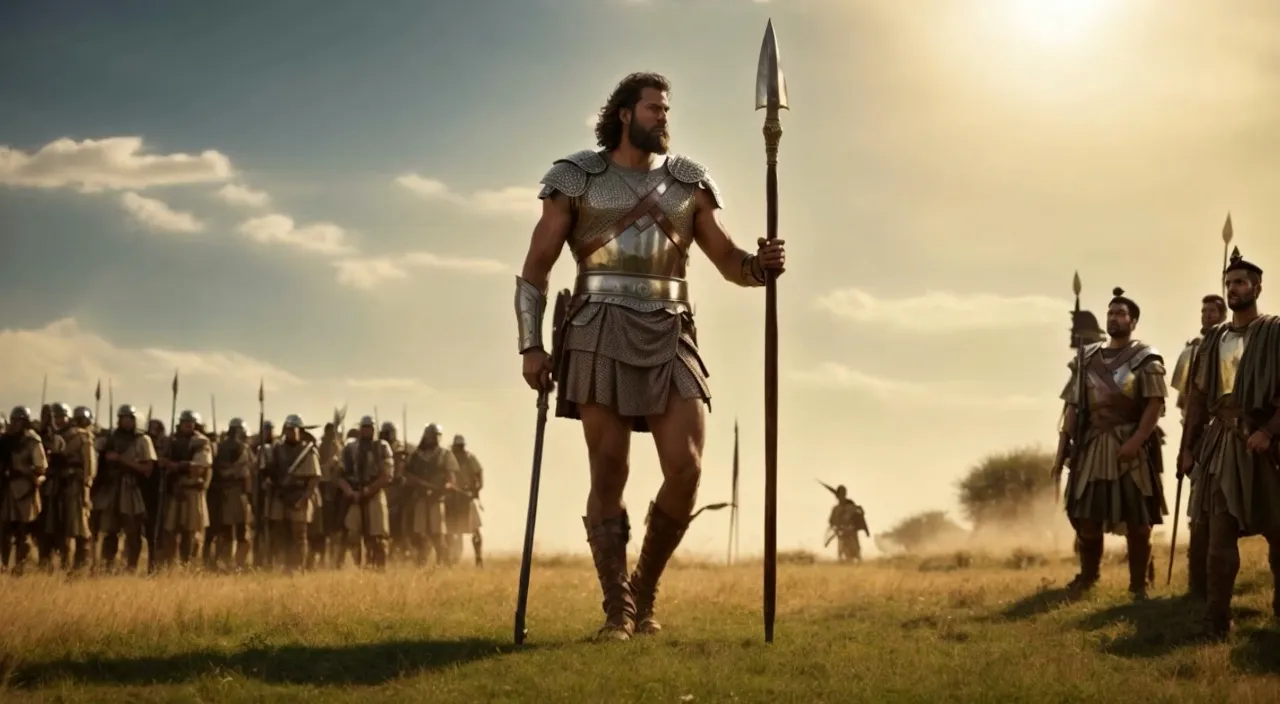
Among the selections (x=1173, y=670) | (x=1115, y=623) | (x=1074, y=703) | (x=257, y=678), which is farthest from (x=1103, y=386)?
(x=257, y=678)

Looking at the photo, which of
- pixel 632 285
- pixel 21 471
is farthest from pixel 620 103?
pixel 21 471

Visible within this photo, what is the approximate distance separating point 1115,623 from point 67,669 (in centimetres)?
743

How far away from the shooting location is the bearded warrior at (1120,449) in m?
13.2

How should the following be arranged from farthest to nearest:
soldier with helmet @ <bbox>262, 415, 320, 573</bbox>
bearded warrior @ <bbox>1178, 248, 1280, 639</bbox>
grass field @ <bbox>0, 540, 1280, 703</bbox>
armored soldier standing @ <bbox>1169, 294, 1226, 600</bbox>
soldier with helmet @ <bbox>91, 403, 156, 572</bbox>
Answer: soldier with helmet @ <bbox>262, 415, 320, 573</bbox> → soldier with helmet @ <bbox>91, 403, 156, 572</bbox> → armored soldier standing @ <bbox>1169, 294, 1226, 600</bbox> → bearded warrior @ <bbox>1178, 248, 1280, 639</bbox> → grass field @ <bbox>0, 540, 1280, 703</bbox>

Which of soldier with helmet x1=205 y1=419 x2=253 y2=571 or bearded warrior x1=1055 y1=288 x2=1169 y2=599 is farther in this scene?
soldier with helmet x1=205 y1=419 x2=253 y2=571

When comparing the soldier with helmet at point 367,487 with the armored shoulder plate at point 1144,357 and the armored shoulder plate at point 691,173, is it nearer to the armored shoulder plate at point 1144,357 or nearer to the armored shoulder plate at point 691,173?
the armored shoulder plate at point 1144,357

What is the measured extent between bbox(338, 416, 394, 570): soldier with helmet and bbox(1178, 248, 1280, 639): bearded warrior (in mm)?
14765

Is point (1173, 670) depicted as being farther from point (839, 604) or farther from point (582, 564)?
point (582, 564)

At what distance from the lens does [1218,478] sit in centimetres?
1017

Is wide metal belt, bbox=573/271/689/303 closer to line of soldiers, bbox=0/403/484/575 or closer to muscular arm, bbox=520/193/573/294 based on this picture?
muscular arm, bbox=520/193/573/294

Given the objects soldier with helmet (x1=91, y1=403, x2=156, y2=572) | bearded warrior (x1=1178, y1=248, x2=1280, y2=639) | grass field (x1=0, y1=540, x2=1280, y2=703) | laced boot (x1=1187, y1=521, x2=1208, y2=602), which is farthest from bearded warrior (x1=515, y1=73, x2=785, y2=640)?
soldier with helmet (x1=91, y1=403, x2=156, y2=572)

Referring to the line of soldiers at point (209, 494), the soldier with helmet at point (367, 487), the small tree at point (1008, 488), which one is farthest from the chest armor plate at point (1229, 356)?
the small tree at point (1008, 488)

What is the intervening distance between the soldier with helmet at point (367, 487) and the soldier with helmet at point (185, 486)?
90.0 inches

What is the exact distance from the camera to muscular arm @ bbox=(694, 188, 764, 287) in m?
9.45
